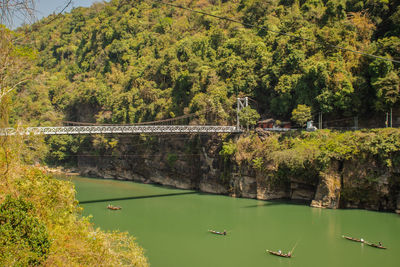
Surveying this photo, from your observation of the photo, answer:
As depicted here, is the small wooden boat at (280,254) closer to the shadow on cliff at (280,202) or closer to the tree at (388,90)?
the shadow on cliff at (280,202)

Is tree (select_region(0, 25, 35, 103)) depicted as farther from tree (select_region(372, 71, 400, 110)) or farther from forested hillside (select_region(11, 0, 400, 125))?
tree (select_region(372, 71, 400, 110))

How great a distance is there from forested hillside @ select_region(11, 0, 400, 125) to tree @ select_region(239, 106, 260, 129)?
1.28 metres

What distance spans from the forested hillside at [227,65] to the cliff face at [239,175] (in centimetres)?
262

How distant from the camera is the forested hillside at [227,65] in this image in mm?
18125

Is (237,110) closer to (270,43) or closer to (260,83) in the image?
(260,83)

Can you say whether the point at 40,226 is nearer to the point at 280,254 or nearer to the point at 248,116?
the point at 280,254

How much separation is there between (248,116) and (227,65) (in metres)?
4.72

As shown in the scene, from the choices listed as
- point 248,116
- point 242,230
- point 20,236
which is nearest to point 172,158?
point 248,116

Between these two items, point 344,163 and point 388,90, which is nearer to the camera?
point 388,90

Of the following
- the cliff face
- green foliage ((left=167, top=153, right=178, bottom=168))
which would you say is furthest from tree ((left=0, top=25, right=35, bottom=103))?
green foliage ((left=167, top=153, right=178, bottom=168))

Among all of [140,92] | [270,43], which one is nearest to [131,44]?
[140,92]

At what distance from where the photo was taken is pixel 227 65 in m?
23.6

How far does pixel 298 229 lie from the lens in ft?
44.9

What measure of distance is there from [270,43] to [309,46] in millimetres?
3517
